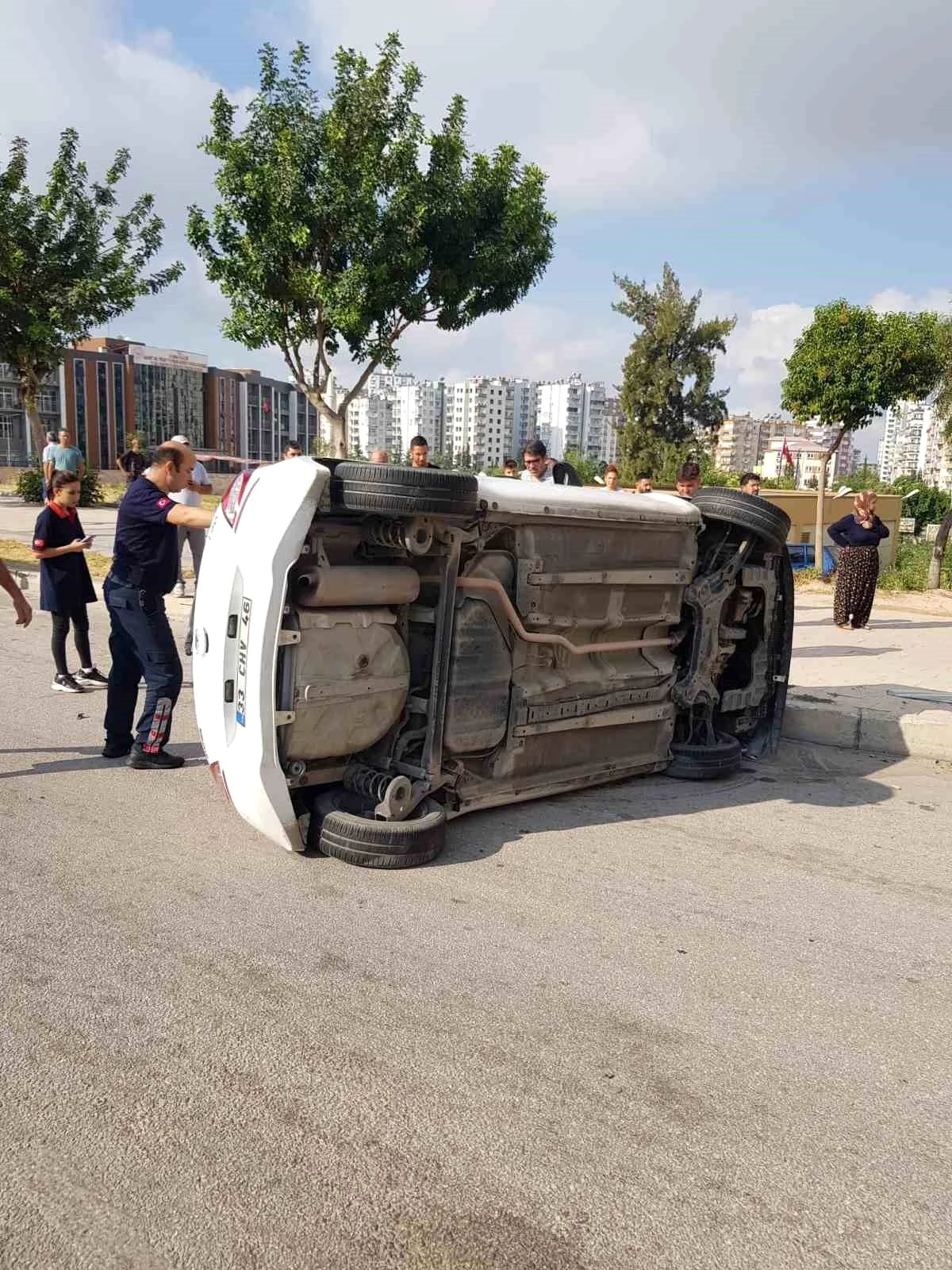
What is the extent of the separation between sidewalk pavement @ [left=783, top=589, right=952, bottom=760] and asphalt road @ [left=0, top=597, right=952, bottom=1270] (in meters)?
1.75

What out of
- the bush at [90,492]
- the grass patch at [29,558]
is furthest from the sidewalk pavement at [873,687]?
the bush at [90,492]

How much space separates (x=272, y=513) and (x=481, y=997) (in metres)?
2.05

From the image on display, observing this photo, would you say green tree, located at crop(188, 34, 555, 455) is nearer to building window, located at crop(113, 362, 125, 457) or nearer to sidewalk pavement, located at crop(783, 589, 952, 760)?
sidewalk pavement, located at crop(783, 589, 952, 760)

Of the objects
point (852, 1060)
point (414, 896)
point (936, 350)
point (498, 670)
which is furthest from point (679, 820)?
point (936, 350)

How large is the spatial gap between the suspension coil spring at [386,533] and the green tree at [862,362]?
14070mm

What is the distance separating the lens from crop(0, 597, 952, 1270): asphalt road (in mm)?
2205

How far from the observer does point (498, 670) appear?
462 cm

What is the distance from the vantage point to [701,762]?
5.68 m

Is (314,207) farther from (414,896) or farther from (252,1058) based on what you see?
(252,1058)

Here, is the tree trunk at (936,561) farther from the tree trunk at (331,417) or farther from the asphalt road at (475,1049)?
the asphalt road at (475,1049)

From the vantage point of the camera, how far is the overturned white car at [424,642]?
4.02 meters

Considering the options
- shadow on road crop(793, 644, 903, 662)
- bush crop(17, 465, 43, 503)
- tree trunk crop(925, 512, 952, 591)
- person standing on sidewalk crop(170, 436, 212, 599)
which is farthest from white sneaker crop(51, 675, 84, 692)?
bush crop(17, 465, 43, 503)

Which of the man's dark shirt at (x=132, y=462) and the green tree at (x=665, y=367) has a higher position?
the green tree at (x=665, y=367)

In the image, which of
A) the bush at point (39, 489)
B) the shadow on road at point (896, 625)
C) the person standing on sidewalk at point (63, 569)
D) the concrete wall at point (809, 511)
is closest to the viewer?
the person standing on sidewalk at point (63, 569)
